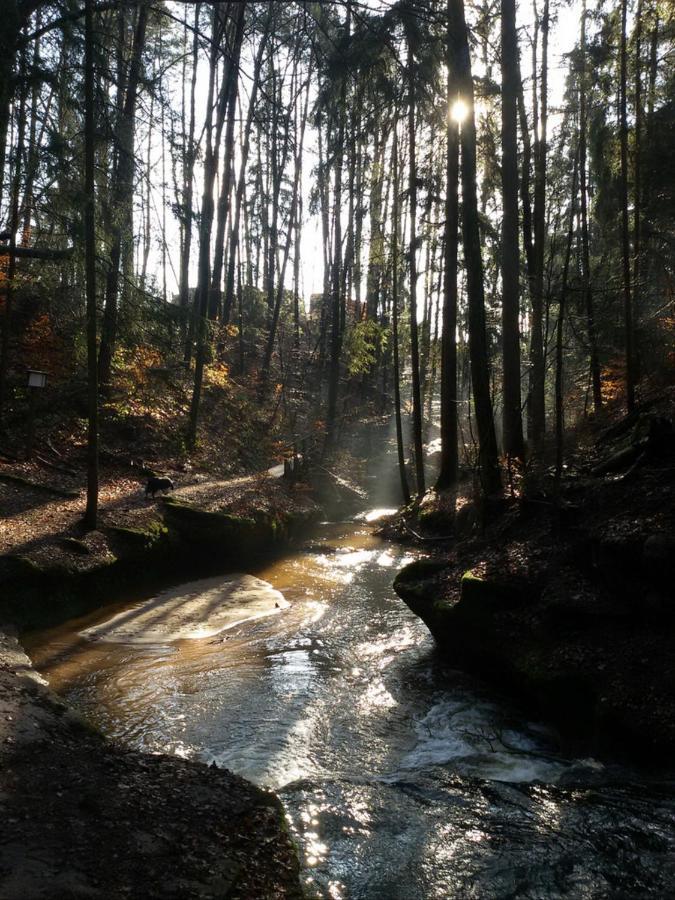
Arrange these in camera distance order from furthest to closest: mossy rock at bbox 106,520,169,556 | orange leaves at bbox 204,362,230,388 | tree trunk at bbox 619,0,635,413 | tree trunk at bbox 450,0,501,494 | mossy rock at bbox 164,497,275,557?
1. orange leaves at bbox 204,362,230,388
2. tree trunk at bbox 619,0,635,413
3. mossy rock at bbox 164,497,275,557
4. mossy rock at bbox 106,520,169,556
5. tree trunk at bbox 450,0,501,494

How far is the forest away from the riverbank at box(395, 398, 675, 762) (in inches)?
1.4

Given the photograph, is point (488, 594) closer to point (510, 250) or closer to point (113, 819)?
point (113, 819)

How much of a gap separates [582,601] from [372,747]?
2.63m

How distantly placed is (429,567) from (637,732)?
4.00 meters

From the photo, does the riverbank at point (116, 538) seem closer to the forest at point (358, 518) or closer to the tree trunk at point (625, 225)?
the forest at point (358, 518)

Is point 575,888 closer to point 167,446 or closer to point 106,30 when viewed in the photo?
point 106,30

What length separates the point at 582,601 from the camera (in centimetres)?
626

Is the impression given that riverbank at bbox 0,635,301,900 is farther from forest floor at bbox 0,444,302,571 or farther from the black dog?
the black dog

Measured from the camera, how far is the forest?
4.33 metres

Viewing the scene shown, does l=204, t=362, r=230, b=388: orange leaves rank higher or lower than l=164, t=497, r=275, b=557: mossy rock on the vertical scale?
higher

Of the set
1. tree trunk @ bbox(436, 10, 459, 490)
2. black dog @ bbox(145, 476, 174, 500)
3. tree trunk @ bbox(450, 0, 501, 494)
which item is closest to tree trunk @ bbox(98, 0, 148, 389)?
black dog @ bbox(145, 476, 174, 500)

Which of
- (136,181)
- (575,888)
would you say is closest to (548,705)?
(575,888)

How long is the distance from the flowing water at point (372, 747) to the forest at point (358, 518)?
0.04 meters

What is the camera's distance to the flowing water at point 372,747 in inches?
153
